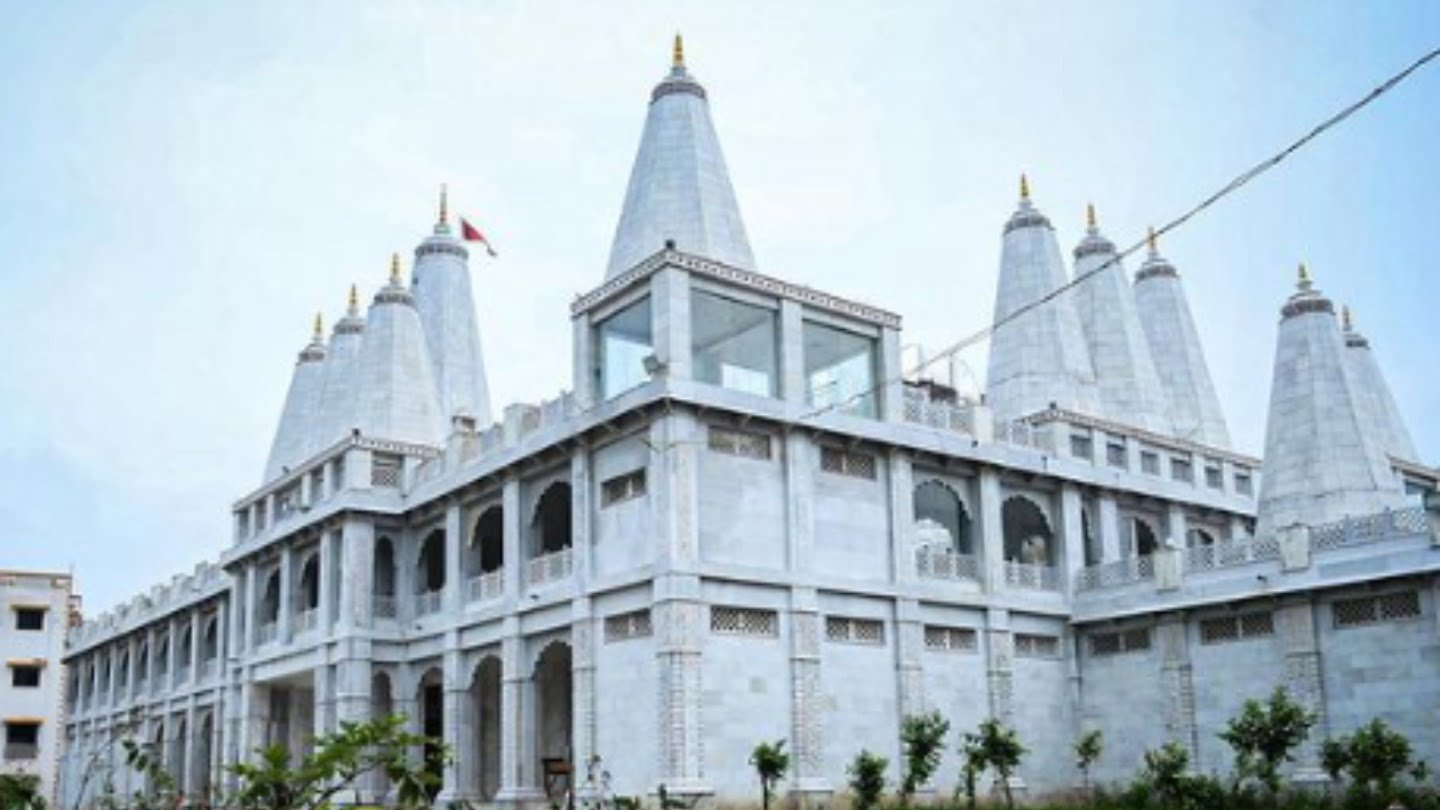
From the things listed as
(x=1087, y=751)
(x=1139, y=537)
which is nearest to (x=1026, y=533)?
(x=1139, y=537)

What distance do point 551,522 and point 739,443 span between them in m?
8.80

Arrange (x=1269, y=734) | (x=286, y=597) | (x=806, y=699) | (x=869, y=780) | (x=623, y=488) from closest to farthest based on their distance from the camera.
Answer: (x=1269, y=734), (x=869, y=780), (x=806, y=699), (x=623, y=488), (x=286, y=597)

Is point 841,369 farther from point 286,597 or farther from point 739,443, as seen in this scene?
point 286,597

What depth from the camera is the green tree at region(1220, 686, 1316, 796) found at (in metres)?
25.3

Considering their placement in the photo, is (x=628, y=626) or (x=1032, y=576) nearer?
(x=628, y=626)

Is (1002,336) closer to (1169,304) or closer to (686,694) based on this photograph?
(1169,304)

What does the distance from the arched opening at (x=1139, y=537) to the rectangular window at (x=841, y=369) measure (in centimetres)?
918

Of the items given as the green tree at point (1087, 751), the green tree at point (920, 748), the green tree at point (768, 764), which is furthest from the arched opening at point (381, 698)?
the green tree at point (1087, 751)

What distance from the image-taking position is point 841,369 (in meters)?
31.2

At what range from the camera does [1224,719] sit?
29.6 metres

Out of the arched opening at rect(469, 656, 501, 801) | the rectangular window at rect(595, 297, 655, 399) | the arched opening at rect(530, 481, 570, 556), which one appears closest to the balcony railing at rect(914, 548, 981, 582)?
the rectangular window at rect(595, 297, 655, 399)

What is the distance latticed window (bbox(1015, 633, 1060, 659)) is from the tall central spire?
10481mm

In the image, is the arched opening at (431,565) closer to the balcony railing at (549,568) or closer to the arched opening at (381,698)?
the arched opening at (381,698)

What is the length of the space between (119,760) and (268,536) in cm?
2216
